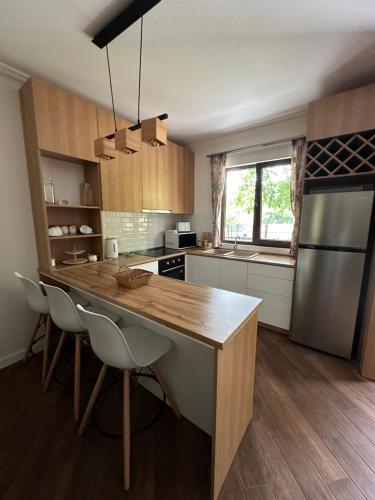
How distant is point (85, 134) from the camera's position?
2.06m

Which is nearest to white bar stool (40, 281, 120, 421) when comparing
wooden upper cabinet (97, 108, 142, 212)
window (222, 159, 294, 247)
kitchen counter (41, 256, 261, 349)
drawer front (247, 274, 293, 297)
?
kitchen counter (41, 256, 261, 349)

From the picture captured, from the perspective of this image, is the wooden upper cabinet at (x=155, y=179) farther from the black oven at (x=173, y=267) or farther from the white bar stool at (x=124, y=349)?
the white bar stool at (x=124, y=349)

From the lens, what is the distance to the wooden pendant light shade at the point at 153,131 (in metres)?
1.26

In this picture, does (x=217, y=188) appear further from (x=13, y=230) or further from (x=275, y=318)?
(x=13, y=230)

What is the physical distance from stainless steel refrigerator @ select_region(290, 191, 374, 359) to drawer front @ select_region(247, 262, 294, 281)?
136mm

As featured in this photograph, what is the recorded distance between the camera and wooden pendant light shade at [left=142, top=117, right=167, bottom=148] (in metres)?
1.26

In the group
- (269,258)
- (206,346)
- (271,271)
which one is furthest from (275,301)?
(206,346)

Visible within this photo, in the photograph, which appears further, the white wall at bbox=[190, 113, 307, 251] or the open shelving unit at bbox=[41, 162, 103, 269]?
the white wall at bbox=[190, 113, 307, 251]

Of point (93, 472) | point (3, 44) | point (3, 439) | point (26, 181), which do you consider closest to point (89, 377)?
point (3, 439)

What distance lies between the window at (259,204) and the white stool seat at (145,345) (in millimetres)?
2286

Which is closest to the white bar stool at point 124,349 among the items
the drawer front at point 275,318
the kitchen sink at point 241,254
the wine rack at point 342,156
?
the drawer front at point 275,318

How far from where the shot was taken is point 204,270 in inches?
122

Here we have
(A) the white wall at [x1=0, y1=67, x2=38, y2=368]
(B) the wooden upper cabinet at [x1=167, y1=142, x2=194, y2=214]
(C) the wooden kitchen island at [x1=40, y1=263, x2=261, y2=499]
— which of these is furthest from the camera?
(B) the wooden upper cabinet at [x1=167, y1=142, x2=194, y2=214]

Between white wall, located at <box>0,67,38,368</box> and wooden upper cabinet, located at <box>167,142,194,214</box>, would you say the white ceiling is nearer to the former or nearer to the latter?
white wall, located at <box>0,67,38,368</box>
